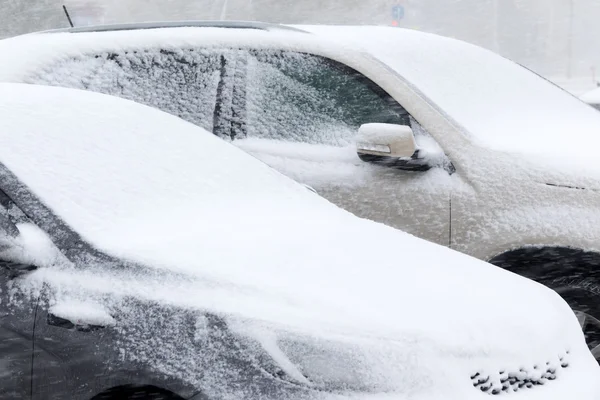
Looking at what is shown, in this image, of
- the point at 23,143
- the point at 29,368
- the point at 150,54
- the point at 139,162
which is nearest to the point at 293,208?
the point at 139,162

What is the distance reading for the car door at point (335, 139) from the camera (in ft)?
14.8

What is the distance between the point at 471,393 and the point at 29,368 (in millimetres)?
1271

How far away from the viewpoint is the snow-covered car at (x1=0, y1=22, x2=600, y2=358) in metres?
4.34

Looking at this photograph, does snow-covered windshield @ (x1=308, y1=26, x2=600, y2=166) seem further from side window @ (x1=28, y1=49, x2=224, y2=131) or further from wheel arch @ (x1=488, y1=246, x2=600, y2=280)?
side window @ (x1=28, y1=49, x2=224, y2=131)

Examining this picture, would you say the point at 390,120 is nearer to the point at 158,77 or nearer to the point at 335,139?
the point at 335,139

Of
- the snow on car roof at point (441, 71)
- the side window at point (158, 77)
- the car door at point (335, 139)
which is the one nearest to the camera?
the car door at point (335, 139)

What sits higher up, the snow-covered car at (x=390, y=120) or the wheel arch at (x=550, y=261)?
the snow-covered car at (x=390, y=120)

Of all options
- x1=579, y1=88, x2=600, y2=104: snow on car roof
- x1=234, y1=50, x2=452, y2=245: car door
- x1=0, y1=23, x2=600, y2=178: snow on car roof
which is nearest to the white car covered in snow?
x1=234, y1=50, x2=452, y2=245: car door

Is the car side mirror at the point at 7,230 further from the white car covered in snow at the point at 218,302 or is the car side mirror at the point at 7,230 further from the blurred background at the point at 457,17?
the blurred background at the point at 457,17

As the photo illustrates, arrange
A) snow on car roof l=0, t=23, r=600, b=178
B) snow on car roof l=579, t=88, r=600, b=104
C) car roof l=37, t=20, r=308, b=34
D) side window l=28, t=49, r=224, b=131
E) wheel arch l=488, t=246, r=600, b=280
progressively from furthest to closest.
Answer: snow on car roof l=579, t=88, r=600, b=104 < car roof l=37, t=20, r=308, b=34 < side window l=28, t=49, r=224, b=131 < snow on car roof l=0, t=23, r=600, b=178 < wheel arch l=488, t=246, r=600, b=280

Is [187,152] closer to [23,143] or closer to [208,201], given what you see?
[208,201]

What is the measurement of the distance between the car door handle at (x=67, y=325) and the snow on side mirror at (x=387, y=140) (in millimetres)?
1940

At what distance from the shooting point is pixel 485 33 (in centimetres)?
4856

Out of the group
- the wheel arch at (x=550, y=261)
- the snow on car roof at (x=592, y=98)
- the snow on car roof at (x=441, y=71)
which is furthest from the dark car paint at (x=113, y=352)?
the snow on car roof at (x=592, y=98)
